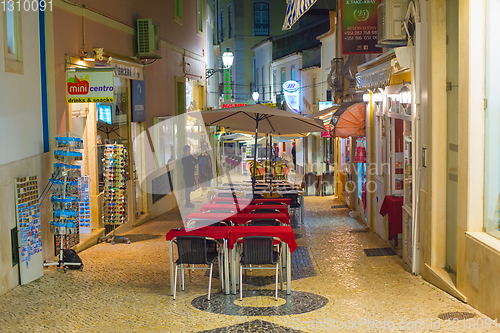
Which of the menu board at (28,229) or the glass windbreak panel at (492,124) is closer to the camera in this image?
the glass windbreak panel at (492,124)

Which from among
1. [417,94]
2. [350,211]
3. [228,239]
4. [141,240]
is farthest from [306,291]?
[350,211]

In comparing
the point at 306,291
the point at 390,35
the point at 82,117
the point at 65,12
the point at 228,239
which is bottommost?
the point at 306,291

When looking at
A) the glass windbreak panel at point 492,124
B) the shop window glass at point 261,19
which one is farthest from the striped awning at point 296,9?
the shop window glass at point 261,19

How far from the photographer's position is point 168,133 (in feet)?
59.4

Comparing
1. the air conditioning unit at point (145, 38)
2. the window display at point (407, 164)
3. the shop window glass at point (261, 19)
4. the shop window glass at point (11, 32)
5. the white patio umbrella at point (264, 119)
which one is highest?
the shop window glass at point (261, 19)

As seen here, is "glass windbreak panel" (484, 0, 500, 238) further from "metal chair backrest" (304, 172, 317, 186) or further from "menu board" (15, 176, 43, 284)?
"metal chair backrest" (304, 172, 317, 186)

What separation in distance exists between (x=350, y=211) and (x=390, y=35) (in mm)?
7870

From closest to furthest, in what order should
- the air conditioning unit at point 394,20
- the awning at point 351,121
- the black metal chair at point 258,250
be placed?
the black metal chair at point 258,250 < the air conditioning unit at point 394,20 < the awning at point 351,121

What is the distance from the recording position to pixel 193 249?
7.68m

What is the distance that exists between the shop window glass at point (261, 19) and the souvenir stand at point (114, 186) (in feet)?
120

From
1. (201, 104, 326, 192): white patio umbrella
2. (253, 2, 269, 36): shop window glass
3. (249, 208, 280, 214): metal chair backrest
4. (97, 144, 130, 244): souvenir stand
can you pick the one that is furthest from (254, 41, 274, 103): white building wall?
(249, 208, 280, 214): metal chair backrest

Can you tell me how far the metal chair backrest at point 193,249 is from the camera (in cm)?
763

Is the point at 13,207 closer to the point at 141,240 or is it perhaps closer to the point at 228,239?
the point at 228,239

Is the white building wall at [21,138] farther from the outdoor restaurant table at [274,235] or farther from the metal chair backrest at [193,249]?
the outdoor restaurant table at [274,235]
